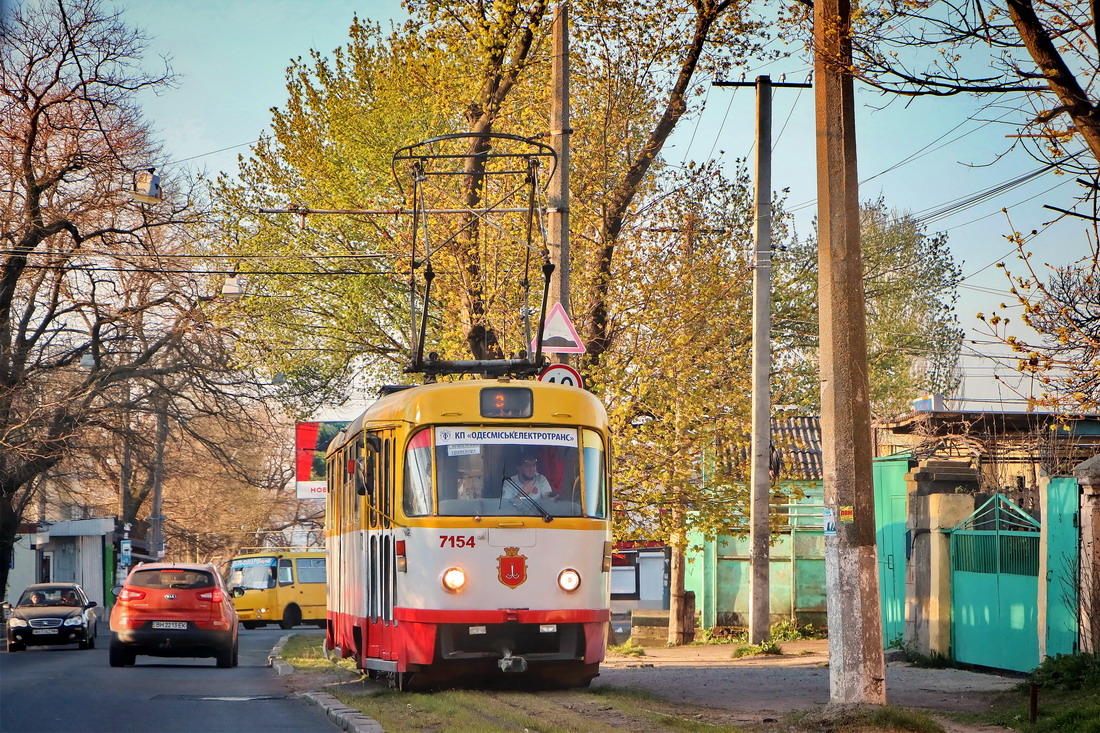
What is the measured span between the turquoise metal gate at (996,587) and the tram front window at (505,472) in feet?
17.4

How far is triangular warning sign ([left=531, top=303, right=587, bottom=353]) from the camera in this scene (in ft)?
54.3

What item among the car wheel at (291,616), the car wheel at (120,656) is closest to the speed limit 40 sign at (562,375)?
the car wheel at (120,656)

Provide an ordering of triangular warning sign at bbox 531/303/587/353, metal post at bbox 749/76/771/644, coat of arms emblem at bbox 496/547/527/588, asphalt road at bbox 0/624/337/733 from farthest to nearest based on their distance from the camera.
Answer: metal post at bbox 749/76/771/644
triangular warning sign at bbox 531/303/587/353
coat of arms emblem at bbox 496/547/527/588
asphalt road at bbox 0/624/337/733

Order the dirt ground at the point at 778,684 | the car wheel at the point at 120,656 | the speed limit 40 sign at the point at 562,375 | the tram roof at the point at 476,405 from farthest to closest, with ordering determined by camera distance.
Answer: the car wheel at the point at 120,656
the speed limit 40 sign at the point at 562,375
the tram roof at the point at 476,405
the dirt ground at the point at 778,684

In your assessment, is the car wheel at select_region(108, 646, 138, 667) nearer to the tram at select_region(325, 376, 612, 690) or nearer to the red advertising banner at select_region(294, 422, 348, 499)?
the tram at select_region(325, 376, 612, 690)

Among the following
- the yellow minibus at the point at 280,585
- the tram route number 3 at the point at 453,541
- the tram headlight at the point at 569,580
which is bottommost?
the yellow minibus at the point at 280,585

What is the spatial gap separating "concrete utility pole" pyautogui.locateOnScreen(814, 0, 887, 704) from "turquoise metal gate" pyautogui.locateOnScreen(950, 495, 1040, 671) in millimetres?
5233

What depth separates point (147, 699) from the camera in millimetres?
16203

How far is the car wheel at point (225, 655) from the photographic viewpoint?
2372 centimetres

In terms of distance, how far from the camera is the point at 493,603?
14086 millimetres

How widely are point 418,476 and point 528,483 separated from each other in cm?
110

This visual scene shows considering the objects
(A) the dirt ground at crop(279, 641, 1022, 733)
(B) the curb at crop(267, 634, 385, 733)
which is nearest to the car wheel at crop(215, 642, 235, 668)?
(A) the dirt ground at crop(279, 641, 1022, 733)

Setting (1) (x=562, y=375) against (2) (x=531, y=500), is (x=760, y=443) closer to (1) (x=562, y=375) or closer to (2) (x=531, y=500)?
(1) (x=562, y=375)

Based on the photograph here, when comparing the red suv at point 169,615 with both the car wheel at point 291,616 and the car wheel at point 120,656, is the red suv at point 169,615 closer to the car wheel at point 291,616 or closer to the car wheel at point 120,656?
the car wheel at point 120,656
